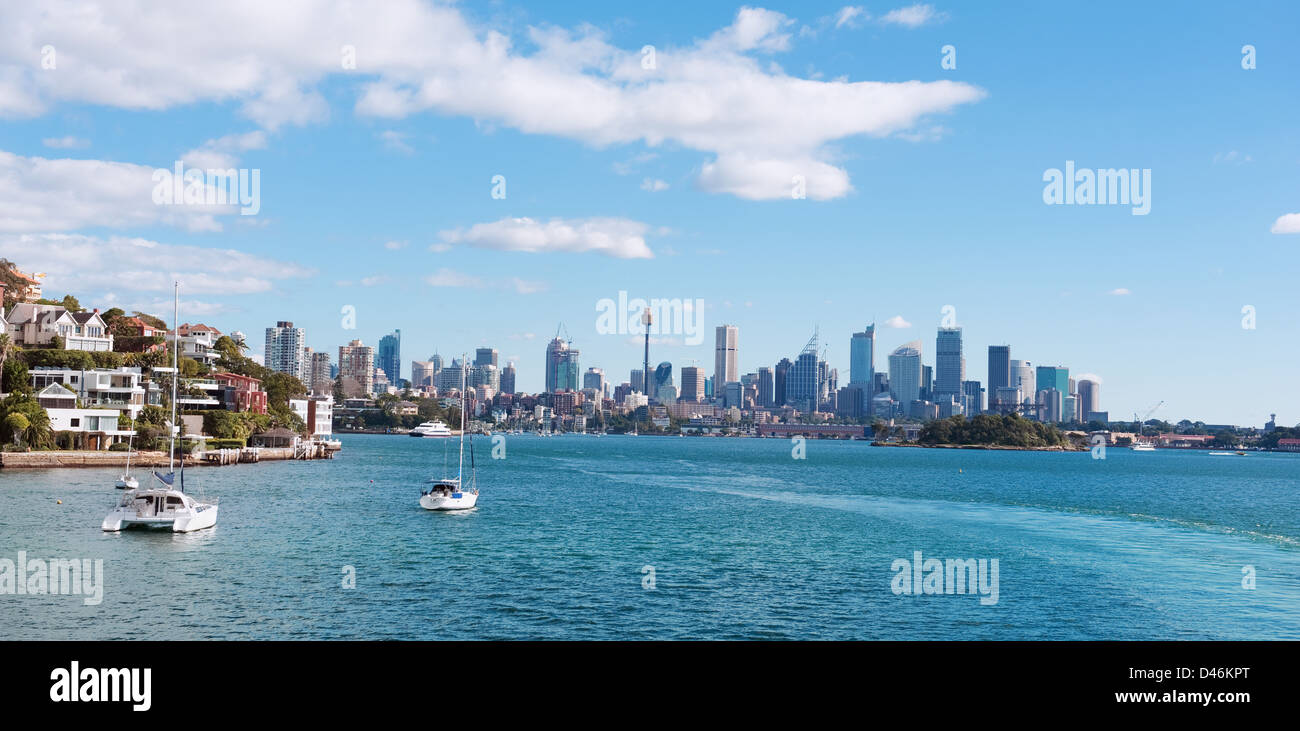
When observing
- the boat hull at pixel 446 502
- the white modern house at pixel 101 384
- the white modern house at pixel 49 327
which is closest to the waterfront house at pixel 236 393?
the white modern house at pixel 49 327

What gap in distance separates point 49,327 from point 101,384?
57.5 feet

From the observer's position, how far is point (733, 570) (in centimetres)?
3425

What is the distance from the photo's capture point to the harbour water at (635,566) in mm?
24859

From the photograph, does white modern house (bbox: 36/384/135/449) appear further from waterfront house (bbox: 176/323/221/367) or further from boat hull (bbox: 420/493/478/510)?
boat hull (bbox: 420/493/478/510)

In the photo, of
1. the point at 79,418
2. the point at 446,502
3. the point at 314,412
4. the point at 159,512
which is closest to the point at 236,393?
the point at 314,412

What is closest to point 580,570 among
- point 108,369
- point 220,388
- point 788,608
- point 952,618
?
point 788,608

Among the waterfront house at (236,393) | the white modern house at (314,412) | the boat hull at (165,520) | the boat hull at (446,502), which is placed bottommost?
the boat hull at (446,502)

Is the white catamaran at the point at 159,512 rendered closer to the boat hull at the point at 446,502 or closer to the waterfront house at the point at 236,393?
the boat hull at the point at 446,502

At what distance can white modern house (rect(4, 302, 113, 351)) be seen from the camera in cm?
10069

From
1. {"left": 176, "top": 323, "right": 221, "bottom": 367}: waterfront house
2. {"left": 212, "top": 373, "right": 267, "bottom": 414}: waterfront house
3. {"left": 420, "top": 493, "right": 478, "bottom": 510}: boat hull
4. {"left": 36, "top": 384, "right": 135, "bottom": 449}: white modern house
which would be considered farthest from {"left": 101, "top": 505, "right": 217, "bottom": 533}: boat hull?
{"left": 176, "top": 323, "right": 221, "bottom": 367}: waterfront house

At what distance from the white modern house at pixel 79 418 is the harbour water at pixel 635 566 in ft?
52.2

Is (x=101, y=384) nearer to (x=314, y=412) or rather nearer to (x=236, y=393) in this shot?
(x=236, y=393)
